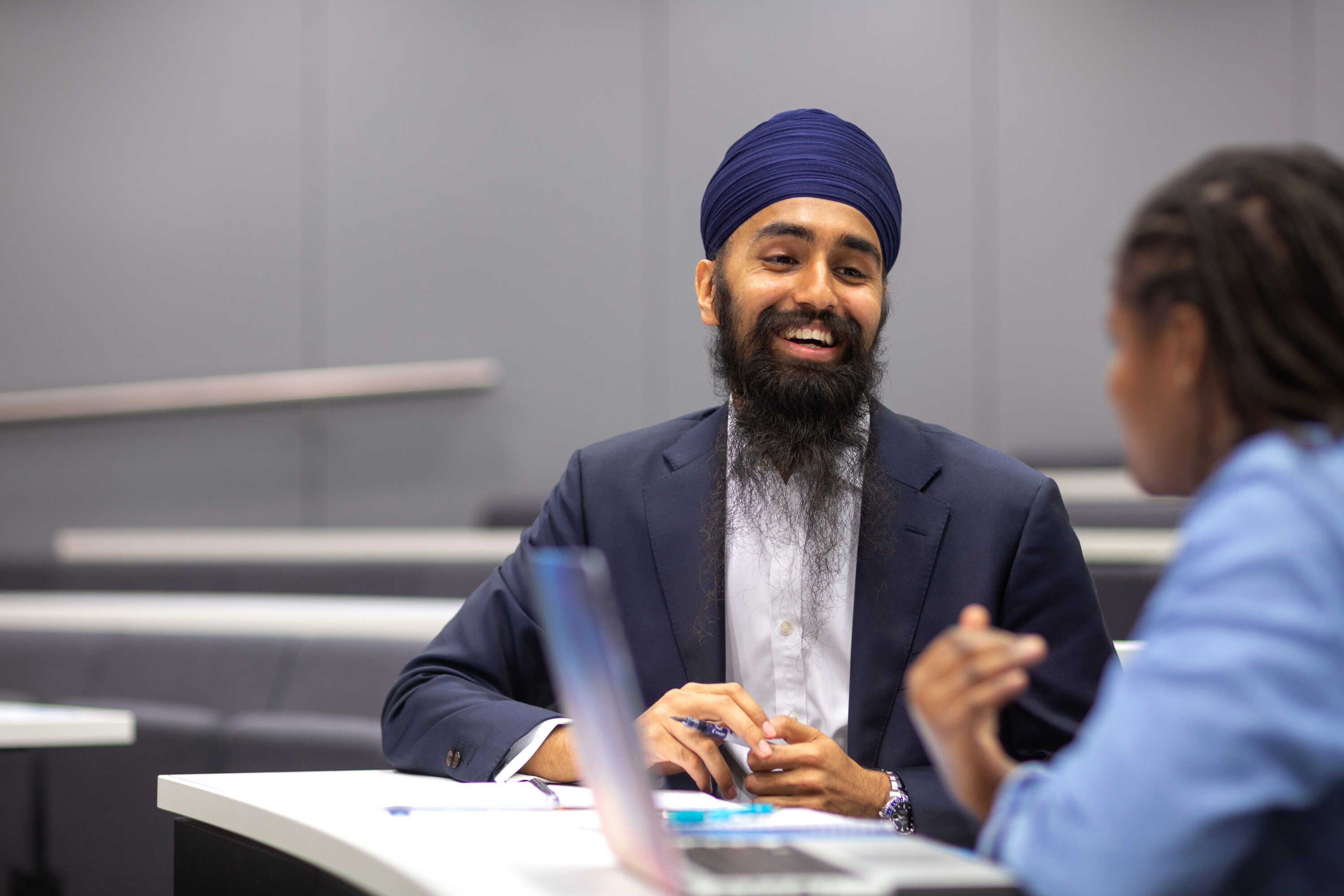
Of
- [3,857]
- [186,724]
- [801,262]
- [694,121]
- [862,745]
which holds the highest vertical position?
[694,121]

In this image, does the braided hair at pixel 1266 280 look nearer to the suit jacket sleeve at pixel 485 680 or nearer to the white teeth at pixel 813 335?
the suit jacket sleeve at pixel 485 680

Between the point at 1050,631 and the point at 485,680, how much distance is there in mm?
730

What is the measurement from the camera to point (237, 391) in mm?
4484

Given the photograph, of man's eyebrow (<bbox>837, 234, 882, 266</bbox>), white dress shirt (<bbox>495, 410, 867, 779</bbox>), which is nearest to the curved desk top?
white dress shirt (<bbox>495, 410, 867, 779</bbox>)

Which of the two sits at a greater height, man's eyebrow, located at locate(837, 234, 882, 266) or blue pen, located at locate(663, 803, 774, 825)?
man's eyebrow, located at locate(837, 234, 882, 266)

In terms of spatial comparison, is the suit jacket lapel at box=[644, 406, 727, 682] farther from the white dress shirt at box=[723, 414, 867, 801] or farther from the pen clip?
the pen clip

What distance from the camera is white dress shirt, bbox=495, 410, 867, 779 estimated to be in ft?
5.55

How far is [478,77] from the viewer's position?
15.3 feet

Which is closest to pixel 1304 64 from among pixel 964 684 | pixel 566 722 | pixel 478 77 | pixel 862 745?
pixel 478 77

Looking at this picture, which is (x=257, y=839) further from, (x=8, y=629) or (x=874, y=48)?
(x=874, y=48)

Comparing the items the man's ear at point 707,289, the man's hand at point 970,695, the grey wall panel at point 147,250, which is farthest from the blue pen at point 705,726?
the grey wall panel at point 147,250

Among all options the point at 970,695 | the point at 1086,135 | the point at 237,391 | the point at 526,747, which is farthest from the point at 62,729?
the point at 1086,135

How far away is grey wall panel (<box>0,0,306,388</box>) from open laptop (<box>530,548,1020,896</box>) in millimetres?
4043

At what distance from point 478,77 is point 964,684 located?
425cm
